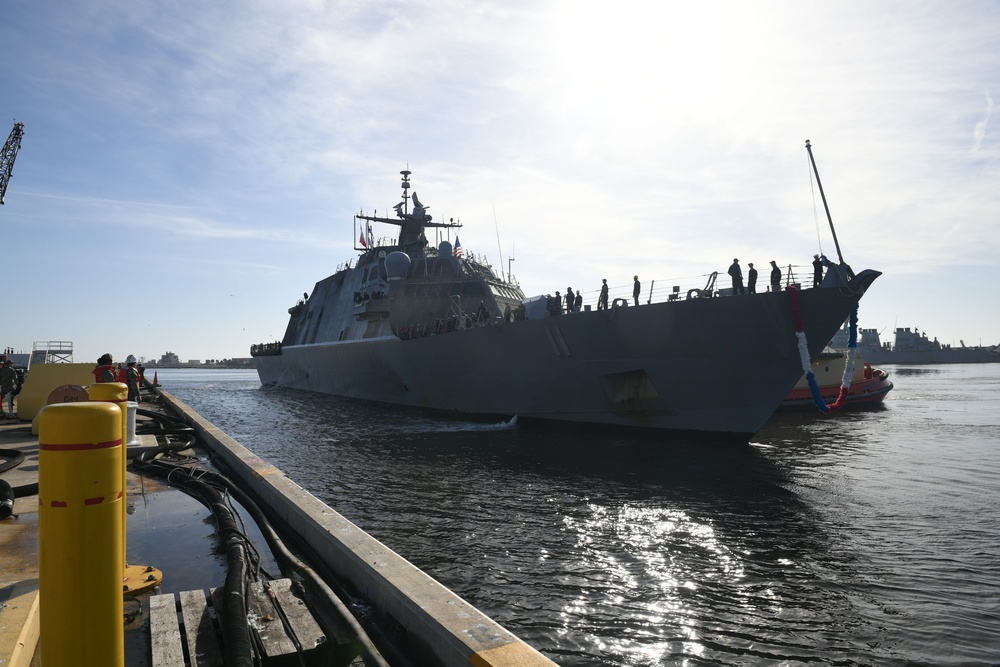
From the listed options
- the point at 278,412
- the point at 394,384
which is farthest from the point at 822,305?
the point at 278,412

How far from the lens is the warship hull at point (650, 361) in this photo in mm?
12859

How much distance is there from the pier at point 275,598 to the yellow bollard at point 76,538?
2.2 inches

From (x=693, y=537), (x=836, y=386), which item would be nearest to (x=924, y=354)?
(x=836, y=386)

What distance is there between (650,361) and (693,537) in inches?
283

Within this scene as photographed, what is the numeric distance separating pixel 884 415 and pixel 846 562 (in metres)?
19.7

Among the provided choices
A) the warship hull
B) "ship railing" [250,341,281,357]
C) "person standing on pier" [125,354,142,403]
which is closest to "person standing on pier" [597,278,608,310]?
the warship hull

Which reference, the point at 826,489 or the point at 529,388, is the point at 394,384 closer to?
the point at 529,388

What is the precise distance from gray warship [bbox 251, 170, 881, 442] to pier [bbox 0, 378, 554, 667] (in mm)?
9623

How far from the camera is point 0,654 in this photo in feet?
8.54

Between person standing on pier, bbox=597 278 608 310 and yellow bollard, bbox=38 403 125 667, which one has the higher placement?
person standing on pier, bbox=597 278 608 310

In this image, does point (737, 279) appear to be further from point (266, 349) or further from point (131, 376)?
point (266, 349)

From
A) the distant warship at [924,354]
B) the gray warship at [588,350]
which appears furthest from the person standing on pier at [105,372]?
the distant warship at [924,354]

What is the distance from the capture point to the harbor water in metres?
4.78

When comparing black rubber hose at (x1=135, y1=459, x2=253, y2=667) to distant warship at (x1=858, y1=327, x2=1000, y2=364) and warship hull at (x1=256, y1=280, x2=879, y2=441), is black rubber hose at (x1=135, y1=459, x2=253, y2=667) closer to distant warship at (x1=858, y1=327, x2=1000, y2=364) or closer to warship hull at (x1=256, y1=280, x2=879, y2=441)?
warship hull at (x1=256, y1=280, x2=879, y2=441)
